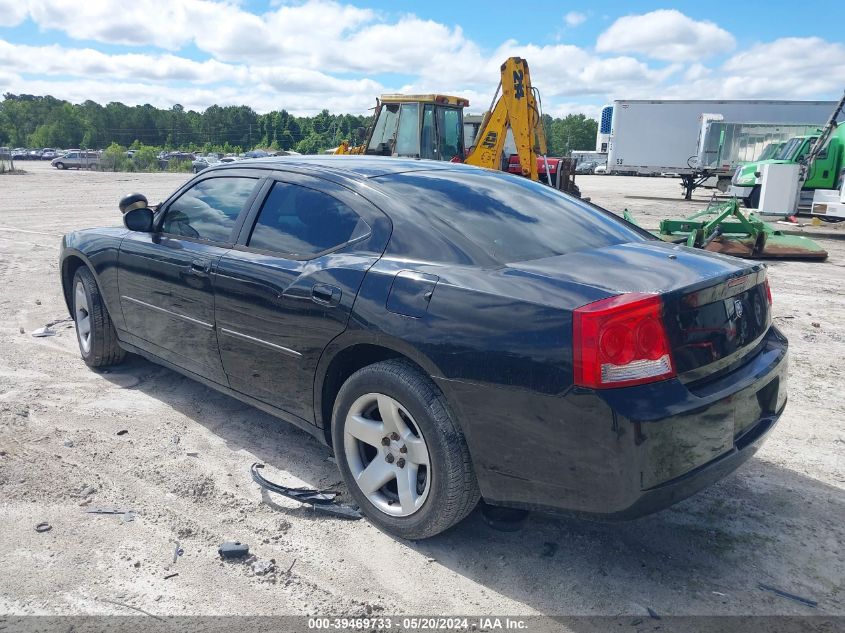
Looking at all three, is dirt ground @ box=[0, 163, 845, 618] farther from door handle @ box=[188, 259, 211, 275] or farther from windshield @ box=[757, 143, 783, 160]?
windshield @ box=[757, 143, 783, 160]

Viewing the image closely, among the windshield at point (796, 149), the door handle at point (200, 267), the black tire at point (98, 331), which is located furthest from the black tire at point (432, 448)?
the windshield at point (796, 149)

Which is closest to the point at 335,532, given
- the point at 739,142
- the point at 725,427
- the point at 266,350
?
the point at 266,350

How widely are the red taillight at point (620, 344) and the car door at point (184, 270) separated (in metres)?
2.17

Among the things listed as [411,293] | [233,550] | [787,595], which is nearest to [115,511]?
[233,550]

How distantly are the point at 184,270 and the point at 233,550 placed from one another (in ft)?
5.62

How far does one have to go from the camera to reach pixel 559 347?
2.36 m

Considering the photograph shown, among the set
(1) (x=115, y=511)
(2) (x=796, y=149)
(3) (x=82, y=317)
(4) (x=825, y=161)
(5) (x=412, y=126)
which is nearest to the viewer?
(1) (x=115, y=511)

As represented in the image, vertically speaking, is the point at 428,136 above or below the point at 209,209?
above

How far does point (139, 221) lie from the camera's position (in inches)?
169

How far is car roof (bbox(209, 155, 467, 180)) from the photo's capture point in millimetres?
3500

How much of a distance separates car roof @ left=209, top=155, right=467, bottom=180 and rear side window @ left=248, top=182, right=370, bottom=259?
0.17 meters

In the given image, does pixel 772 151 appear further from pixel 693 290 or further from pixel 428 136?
pixel 693 290

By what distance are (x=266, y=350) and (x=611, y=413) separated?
1808 millimetres

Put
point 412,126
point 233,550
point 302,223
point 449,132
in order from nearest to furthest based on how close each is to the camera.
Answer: point 233,550, point 302,223, point 412,126, point 449,132
